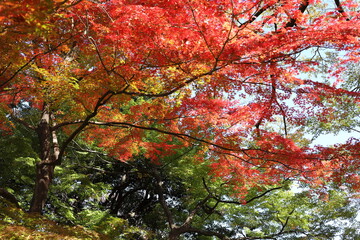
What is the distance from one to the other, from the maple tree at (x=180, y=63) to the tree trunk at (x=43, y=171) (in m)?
0.03

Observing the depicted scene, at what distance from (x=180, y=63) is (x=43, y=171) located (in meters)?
4.94

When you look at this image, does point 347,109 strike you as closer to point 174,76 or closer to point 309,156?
point 309,156

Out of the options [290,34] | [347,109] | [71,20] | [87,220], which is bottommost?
[87,220]

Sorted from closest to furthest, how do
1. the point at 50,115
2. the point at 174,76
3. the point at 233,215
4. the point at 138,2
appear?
the point at 174,76 < the point at 138,2 < the point at 50,115 < the point at 233,215

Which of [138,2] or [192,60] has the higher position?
[138,2]

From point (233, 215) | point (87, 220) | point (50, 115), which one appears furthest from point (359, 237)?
point (50, 115)

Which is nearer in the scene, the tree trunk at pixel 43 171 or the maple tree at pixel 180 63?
the maple tree at pixel 180 63

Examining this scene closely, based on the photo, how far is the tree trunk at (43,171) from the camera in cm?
766

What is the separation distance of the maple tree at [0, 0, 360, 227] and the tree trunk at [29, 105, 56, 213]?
0.03 m

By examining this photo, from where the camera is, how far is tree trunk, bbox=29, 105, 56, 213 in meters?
7.66

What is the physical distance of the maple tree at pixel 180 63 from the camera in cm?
477

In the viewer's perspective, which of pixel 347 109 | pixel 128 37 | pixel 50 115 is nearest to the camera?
pixel 128 37

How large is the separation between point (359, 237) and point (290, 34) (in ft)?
46.0

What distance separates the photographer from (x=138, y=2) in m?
6.35
